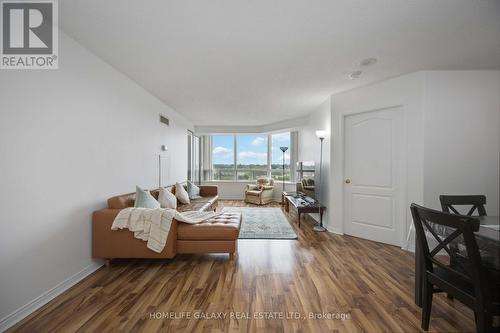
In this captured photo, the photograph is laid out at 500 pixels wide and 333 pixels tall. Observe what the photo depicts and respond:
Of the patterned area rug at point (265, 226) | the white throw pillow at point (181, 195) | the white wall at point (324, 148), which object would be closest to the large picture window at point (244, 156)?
the white wall at point (324, 148)

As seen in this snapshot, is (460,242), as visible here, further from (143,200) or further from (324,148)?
(143,200)

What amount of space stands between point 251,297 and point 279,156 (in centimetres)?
583

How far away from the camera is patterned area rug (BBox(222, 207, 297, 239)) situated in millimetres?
3666

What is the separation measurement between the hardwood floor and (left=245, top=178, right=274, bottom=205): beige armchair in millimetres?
3707

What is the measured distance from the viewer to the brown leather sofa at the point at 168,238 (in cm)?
241

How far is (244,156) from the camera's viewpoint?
7.90 meters

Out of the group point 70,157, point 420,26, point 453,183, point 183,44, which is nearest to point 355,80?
point 420,26

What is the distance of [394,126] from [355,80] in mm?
957

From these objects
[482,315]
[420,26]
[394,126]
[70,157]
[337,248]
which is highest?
[420,26]

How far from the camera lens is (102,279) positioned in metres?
2.27

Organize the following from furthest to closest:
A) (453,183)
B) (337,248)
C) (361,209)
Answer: (361,209) → (337,248) → (453,183)

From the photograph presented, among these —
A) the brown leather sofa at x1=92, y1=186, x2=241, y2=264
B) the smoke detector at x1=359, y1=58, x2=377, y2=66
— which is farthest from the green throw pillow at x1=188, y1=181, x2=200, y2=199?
the smoke detector at x1=359, y1=58, x2=377, y2=66

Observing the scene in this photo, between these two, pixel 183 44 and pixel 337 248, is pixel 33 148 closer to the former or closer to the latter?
pixel 183 44

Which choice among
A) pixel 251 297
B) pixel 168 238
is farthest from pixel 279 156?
pixel 251 297
